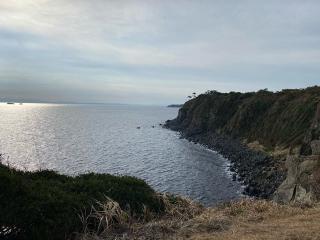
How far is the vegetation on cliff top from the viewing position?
72625 millimetres

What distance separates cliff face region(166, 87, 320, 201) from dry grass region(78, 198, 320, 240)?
8.65m

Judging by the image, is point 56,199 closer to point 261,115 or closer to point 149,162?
point 149,162

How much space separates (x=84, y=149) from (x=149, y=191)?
69788 millimetres

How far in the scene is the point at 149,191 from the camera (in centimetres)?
1375

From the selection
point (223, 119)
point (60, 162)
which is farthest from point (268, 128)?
point (60, 162)

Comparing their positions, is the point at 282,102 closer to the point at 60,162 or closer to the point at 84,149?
the point at 84,149

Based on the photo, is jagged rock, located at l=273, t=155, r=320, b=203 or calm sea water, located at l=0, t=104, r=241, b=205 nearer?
jagged rock, located at l=273, t=155, r=320, b=203

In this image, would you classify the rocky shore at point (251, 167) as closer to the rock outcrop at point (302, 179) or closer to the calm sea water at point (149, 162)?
the calm sea water at point (149, 162)

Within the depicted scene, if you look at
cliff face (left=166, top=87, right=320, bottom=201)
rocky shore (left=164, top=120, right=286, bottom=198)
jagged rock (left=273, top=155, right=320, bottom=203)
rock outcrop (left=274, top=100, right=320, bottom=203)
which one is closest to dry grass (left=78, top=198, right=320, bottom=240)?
rock outcrop (left=274, top=100, right=320, bottom=203)

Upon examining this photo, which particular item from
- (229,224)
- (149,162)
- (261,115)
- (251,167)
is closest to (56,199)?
(229,224)

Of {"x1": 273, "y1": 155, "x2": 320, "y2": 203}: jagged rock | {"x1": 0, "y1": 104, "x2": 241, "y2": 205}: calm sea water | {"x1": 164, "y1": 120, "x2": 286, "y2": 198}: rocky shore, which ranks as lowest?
{"x1": 0, "y1": 104, "x2": 241, "y2": 205}: calm sea water

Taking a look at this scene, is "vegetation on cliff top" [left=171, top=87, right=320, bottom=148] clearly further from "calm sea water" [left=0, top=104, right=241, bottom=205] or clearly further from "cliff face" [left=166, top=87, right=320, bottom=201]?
"calm sea water" [left=0, top=104, right=241, bottom=205]

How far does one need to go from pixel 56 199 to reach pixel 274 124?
74867 mm

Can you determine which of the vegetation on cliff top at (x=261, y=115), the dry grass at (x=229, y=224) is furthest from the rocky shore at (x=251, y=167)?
the dry grass at (x=229, y=224)
